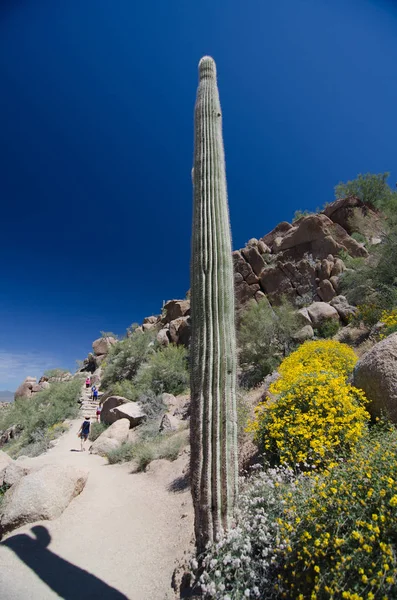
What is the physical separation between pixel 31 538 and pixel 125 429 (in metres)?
6.17

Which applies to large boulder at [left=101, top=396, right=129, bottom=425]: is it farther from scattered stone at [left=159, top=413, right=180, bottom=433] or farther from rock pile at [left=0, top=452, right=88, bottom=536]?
rock pile at [left=0, top=452, right=88, bottom=536]

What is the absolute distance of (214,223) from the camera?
3969 mm

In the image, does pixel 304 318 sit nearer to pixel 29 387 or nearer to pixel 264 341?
pixel 264 341

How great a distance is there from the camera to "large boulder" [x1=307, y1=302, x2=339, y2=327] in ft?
43.1

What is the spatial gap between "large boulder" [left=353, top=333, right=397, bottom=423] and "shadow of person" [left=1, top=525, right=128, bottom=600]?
3969 mm

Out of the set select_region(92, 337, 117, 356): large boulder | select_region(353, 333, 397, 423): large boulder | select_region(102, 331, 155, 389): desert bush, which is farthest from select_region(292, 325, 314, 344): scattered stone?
select_region(92, 337, 117, 356): large boulder

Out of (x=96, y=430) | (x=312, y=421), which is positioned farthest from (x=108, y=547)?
(x=96, y=430)

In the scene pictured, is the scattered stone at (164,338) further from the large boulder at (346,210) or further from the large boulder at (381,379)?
the large boulder at (381,379)

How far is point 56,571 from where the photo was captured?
151 inches

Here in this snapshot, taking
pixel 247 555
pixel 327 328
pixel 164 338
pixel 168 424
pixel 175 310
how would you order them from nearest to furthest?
pixel 247 555 < pixel 168 424 < pixel 327 328 < pixel 164 338 < pixel 175 310

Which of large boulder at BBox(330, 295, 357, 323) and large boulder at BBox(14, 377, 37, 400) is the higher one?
large boulder at BBox(330, 295, 357, 323)

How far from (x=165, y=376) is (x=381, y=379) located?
37.9 feet

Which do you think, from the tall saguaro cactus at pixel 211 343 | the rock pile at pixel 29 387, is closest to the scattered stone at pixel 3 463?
the tall saguaro cactus at pixel 211 343

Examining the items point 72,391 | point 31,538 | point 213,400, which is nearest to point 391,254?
point 213,400
